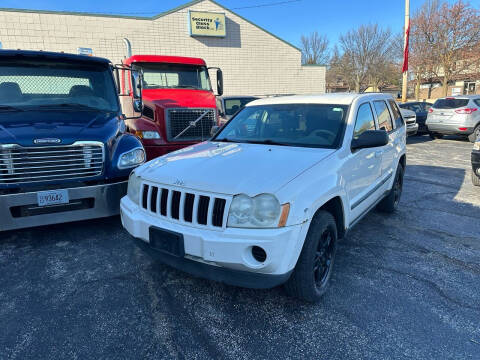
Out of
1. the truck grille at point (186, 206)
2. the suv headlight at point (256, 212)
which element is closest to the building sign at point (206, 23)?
the truck grille at point (186, 206)

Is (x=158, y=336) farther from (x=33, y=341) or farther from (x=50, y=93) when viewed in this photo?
(x=50, y=93)

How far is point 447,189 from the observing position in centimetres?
613

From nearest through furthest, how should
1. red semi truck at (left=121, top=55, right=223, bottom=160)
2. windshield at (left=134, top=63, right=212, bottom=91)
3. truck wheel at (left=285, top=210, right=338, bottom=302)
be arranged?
truck wheel at (left=285, top=210, right=338, bottom=302) < red semi truck at (left=121, top=55, right=223, bottom=160) < windshield at (left=134, top=63, right=212, bottom=91)

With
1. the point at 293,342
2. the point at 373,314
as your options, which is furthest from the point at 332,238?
the point at 293,342

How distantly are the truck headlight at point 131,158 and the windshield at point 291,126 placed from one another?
1.10 m

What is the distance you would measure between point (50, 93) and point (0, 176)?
1.70 metres

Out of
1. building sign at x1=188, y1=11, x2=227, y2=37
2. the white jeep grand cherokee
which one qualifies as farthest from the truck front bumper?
building sign at x1=188, y1=11, x2=227, y2=37

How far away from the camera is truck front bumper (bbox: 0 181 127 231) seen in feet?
11.3

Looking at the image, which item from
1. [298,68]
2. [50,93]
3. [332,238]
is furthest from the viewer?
[298,68]

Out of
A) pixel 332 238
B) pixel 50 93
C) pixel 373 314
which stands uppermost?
pixel 50 93

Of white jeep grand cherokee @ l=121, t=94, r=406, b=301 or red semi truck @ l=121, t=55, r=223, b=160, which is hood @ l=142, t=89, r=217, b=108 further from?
white jeep grand cherokee @ l=121, t=94, r=406, b=301

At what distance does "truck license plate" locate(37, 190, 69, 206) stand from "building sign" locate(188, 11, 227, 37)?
611 inches

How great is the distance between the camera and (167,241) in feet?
7.97

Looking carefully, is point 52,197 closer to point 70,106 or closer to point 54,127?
point 54,127
